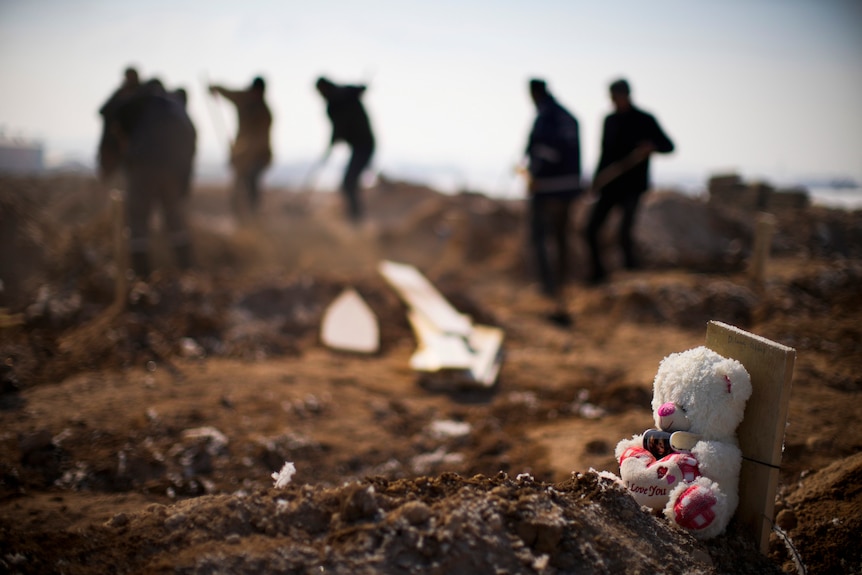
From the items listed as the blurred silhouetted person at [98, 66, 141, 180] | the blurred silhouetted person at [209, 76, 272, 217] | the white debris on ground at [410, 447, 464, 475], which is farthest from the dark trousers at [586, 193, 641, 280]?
the blurred silhouetted person at [98, 66, 141, 180]

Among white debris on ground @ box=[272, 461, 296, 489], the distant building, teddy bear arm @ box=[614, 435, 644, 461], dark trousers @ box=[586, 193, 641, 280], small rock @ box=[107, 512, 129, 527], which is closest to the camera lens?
small rock @ box=[107, 512, 129, 527]

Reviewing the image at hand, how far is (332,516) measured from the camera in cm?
206

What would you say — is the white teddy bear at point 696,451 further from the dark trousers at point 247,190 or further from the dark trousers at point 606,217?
the dark trousers at point 247,190

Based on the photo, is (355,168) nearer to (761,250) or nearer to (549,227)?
(549,227)

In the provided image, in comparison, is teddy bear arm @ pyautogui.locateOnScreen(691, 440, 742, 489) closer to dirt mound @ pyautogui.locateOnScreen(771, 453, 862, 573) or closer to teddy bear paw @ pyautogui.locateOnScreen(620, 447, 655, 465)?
teddy bear paw @ pyautogui.locateOnScreen(620, 447, 655, 465)

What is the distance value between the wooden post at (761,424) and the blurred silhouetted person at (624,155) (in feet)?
16.7

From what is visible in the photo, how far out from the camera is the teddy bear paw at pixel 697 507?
2186mm

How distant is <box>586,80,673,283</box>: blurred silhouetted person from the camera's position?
276 inches

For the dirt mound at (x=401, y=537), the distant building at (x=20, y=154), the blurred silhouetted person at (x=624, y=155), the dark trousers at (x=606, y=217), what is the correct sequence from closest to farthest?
the dirt mound at (x=401, y=537) → the blurred silhouetted person at (x=624, y=155) → the dark trousers at (x=606, y=217) → the distant building at (x=20, y=154)

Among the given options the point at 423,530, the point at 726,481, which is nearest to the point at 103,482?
the point at 423,530

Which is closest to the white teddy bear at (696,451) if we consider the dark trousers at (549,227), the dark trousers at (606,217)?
the dark trousers at (549,227)

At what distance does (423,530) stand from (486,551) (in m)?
0.20

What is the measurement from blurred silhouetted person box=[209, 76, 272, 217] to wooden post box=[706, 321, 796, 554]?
8185 millimetres

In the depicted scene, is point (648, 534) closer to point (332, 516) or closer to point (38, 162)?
point (332, 516)
